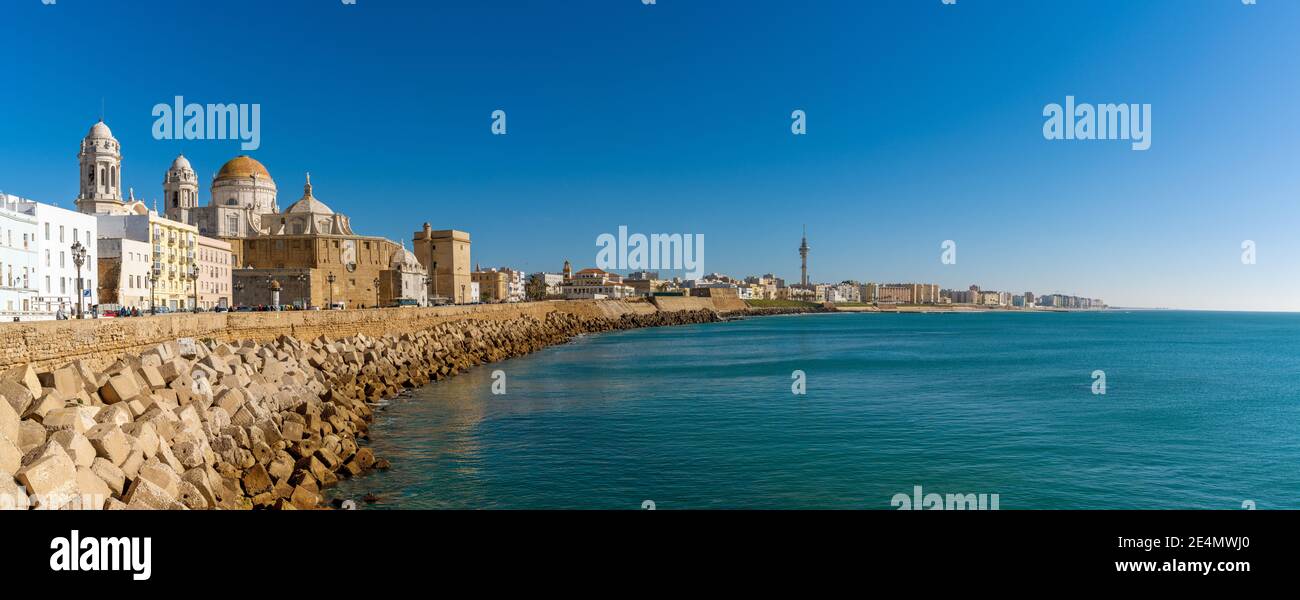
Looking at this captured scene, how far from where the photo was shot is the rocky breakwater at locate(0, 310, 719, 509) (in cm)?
912

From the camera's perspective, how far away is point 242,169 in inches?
3312

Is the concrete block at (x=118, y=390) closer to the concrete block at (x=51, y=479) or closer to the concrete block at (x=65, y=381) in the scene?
the concrete block at (x=65, y=381)

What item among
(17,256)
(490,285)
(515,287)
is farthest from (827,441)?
(515,287)

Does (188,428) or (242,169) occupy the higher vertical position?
(242,169)

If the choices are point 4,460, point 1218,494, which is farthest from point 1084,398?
point 4,460

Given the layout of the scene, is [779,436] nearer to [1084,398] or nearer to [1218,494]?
[1218,494]

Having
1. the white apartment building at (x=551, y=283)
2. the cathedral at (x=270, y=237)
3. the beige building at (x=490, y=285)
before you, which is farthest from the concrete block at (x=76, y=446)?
the white apartment building at (x=551, y=283)

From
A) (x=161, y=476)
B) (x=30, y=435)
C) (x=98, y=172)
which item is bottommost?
(x=161, y=476)

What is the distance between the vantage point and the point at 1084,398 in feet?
95.0

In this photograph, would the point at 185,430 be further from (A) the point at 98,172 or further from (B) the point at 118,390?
(A) the point at 98,172

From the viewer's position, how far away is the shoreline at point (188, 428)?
9180mm

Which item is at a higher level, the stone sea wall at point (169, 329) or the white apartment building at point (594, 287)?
the white apartment building at point (594, 287)

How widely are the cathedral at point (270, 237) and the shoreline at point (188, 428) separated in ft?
159

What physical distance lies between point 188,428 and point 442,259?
7969 cm
